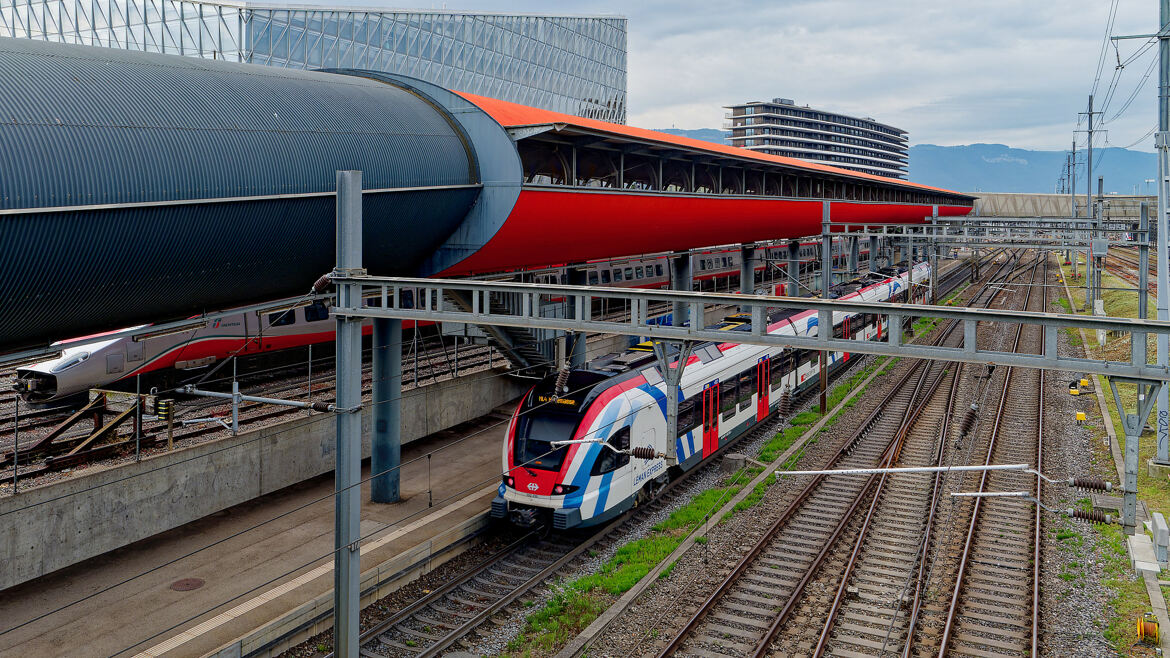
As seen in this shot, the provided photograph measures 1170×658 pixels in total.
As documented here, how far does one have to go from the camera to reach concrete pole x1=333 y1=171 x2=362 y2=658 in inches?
443

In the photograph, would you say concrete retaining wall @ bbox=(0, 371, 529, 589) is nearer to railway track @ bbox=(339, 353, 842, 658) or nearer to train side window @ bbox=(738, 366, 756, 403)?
railway track @ bbox=(339, 353, 842, 658)

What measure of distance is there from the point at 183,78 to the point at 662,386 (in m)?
10.7

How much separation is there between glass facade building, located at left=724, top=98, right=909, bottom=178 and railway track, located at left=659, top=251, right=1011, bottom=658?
5323 inches

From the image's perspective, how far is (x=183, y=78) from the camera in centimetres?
1195

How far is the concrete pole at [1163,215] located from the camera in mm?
18328

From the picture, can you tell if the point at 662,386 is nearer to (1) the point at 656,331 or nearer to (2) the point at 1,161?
(1) the point at 656,331

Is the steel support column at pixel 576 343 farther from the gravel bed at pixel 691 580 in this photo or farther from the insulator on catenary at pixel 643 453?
the gravel bed at pixel 691 580

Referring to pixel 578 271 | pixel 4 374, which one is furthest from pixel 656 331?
pixel 4 374

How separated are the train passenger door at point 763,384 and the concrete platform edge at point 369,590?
31.8ft

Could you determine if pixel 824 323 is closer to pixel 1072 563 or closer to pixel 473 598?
pixel 473 598

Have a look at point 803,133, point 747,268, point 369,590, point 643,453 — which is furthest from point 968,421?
point 803,133

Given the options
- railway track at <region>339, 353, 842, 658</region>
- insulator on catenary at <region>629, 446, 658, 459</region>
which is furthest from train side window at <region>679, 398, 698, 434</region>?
insulator on catenary at <region>629, 446, 658, 459</region>

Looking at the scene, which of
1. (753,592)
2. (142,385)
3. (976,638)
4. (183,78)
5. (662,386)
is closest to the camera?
(183,78)

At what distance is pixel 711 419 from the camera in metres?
20.6
